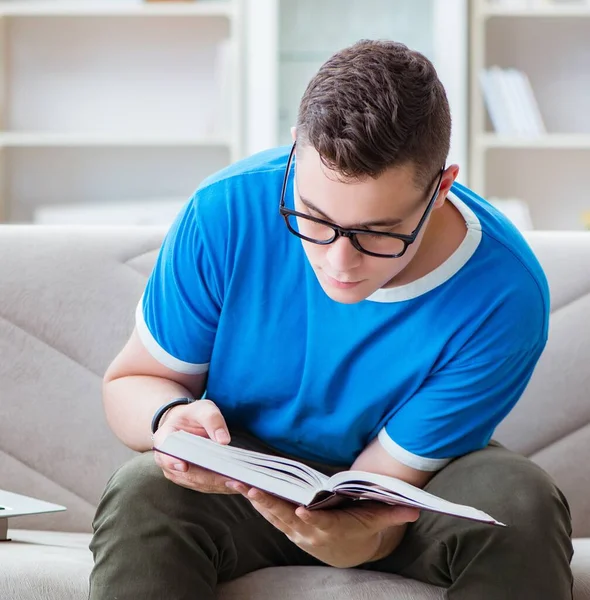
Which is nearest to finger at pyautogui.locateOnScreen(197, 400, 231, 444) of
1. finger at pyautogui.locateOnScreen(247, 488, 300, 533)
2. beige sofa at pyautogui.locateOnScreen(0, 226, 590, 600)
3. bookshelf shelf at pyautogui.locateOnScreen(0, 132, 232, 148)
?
finger at pyautogui.locateOnScreen(247, 488, 300, 533)

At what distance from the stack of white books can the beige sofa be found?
163 centimetres

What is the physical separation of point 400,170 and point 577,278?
78 cm

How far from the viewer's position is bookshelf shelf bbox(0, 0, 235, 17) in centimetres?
316

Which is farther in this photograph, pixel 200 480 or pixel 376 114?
pixel 200 480

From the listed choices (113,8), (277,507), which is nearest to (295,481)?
(277,507)

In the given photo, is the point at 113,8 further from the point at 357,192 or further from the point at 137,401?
the point at 357,192

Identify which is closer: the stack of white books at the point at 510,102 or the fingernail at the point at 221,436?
the fingernail at the point at 221,436

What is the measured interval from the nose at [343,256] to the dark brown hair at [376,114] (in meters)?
0.09

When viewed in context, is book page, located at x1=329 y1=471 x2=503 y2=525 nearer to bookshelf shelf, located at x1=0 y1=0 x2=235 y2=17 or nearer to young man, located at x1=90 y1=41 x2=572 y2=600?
young man, located at x1=90 y1=41 x2=572 y2=600

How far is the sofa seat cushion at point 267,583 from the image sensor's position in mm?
1140

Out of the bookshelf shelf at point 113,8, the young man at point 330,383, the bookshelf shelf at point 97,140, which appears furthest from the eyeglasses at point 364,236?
the bookshelf shelf at point 113,8

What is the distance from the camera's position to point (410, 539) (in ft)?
4.01

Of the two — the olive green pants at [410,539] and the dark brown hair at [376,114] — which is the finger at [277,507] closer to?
the olive green pants at [410,539]

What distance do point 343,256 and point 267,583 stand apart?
1.45ft
